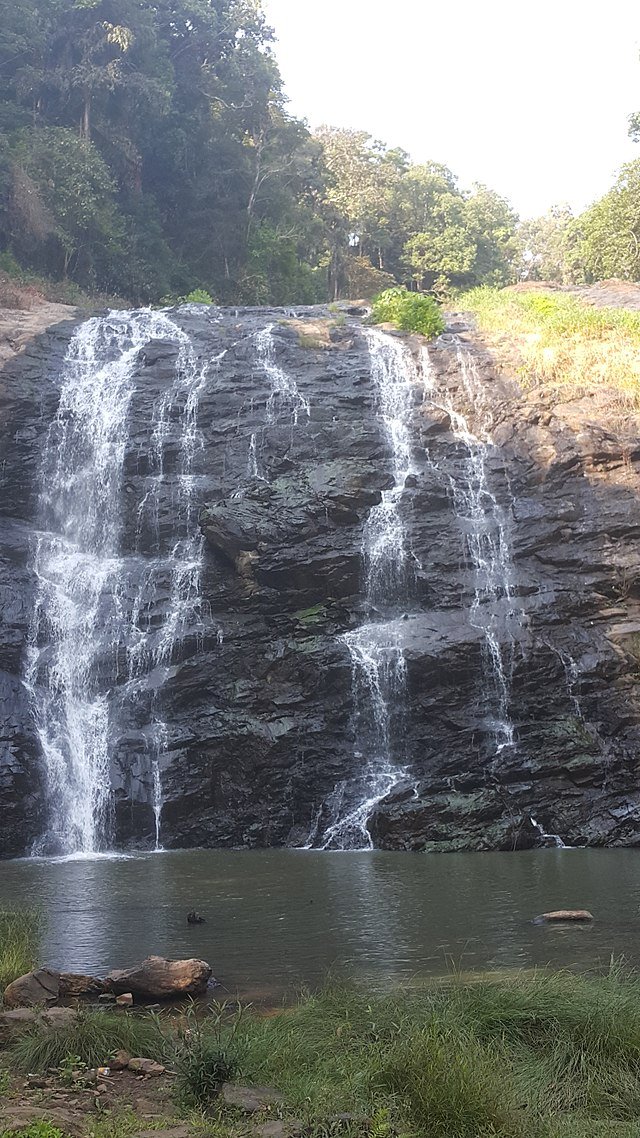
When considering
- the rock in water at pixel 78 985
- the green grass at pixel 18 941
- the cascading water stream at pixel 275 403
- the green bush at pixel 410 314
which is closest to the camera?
the rock in water at pixel 78 985

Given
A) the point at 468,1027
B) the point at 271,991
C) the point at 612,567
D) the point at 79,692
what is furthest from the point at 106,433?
the point at 468,1027

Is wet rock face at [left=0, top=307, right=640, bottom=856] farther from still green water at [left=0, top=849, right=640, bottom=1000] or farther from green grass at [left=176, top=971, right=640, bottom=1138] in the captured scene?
green grass at [left=176, top=971, right=640, bottom=1138]

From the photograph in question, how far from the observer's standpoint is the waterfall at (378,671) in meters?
18.6

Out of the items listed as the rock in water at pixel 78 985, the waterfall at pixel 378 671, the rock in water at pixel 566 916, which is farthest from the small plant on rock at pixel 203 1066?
the waterfall at pixel 378 671

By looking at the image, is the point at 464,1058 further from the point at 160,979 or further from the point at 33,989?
the point at 33,989

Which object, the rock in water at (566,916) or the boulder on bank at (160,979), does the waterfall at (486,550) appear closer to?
the rock in water at (566,916)

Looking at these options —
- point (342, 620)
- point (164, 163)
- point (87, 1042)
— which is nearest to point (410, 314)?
point (342, 620)

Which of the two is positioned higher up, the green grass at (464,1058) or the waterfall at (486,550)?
the waterfall at (486,550)

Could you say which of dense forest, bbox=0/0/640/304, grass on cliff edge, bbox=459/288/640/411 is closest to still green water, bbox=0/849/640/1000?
grass on cliff edge, bbox=459/288/640/411

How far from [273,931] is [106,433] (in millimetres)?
17311

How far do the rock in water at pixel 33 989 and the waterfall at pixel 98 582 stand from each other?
1153cm

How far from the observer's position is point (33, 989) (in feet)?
22.3

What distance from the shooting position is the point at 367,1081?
196 inches

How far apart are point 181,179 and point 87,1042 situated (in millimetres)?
43994
